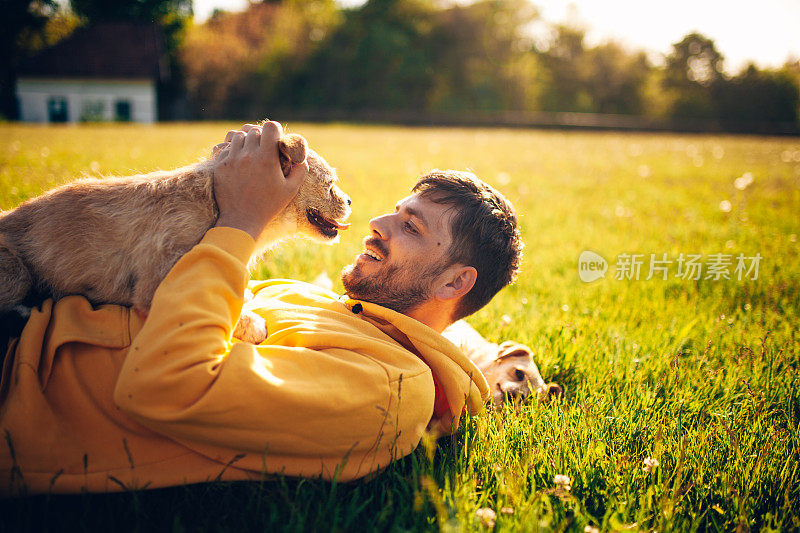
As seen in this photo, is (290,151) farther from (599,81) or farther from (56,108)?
(599,81)

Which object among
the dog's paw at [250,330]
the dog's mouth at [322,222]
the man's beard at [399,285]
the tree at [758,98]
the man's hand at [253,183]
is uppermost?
the tree at [758,98]

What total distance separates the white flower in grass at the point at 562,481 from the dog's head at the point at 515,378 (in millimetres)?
591

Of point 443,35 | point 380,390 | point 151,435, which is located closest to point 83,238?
point 151,435

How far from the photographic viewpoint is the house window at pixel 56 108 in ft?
108

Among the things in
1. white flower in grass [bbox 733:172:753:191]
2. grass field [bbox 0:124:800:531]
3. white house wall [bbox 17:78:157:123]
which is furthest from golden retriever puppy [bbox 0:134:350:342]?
white house wall [bbox 17:78:157:123]

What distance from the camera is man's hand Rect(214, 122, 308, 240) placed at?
1.98 meters

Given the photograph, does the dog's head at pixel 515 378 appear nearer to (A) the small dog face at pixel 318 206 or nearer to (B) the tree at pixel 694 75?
(A) the small dog face at pixel 318 206

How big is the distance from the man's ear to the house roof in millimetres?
39554

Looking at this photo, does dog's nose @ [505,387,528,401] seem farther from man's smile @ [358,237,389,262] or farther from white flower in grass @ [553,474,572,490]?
man's smile @ [358,237,389,262]

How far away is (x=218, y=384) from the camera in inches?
60.9

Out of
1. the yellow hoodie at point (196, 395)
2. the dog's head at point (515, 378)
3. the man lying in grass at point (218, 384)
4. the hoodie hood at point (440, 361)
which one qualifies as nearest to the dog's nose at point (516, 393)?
the dog's head at point (515, 378)

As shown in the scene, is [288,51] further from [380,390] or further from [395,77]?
[380,390]

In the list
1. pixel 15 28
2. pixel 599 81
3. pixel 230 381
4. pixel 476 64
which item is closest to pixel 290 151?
pixel 230 381

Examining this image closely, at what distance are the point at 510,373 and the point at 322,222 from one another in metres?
1.49
